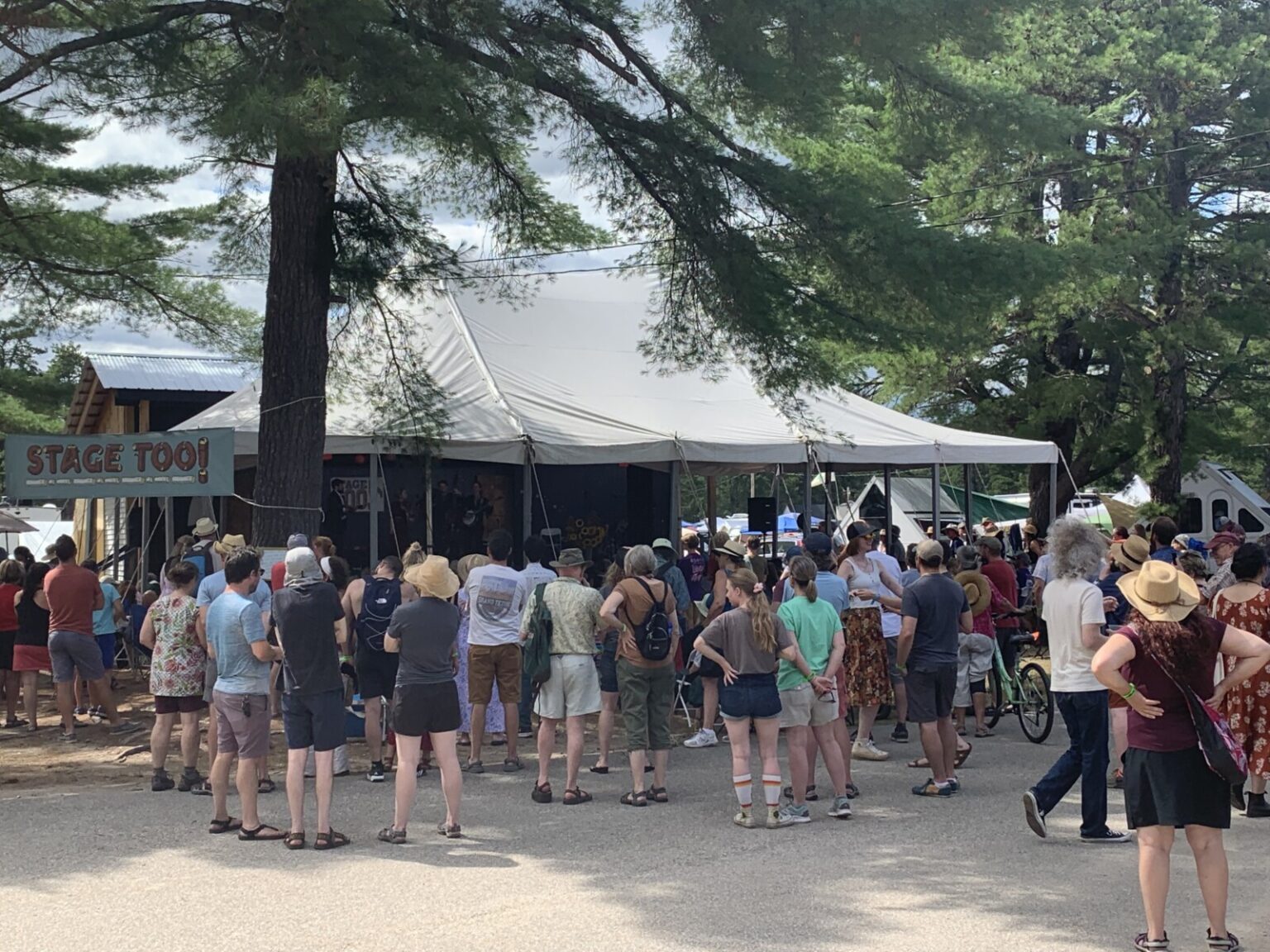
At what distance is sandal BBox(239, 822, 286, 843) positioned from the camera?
723cm

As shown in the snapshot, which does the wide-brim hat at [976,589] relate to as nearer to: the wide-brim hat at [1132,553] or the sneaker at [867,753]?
the sneaker at [867,753]

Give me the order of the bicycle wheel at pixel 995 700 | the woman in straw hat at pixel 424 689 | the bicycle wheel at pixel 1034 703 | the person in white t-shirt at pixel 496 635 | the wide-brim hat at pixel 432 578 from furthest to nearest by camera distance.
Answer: the bicycle wheel at pixel 995 700 < the bicycle wheel at pixel 1034 703 < the person in white t-shirt at pixel 496 635 < the wide-brim hat at pixel 432 578 < the woman in straw hat at pixel 424 689

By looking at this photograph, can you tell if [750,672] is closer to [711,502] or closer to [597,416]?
[597,416]

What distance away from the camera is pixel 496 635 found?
926 cm

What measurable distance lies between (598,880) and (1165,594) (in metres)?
2.97

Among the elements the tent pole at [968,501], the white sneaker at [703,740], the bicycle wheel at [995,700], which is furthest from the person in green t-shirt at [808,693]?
the tent pole at [968,501]

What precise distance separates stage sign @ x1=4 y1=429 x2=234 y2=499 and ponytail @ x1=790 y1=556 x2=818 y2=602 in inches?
215

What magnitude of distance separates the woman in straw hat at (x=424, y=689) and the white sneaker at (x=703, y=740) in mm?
3374

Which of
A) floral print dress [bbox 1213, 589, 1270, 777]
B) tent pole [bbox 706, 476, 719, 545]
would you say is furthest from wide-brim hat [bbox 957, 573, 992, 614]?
tent pole [bbox 706, 476, 719, 545]

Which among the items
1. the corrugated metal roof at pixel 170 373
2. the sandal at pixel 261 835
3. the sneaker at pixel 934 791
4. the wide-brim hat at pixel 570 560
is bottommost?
the sandal at pixel 261 835

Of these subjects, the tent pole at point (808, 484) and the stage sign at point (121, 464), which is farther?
the tent pole at point (808, 484)

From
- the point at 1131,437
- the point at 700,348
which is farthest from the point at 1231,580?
the point at 1131,437

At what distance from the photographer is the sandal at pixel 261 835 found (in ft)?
23.7

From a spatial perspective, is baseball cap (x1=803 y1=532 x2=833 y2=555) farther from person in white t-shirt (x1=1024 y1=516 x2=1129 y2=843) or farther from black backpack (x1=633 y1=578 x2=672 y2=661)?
person in white t-shirt (x1=1024 y1=516 x2=1129 y2=843)
